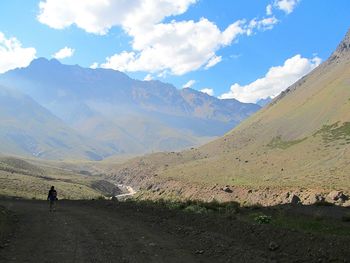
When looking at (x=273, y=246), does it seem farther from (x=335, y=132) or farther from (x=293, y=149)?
(x=335, y=132)

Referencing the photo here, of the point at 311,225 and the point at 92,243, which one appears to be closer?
the point at 92,243

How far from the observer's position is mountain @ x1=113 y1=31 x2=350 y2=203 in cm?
7791

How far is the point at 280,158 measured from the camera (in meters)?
118

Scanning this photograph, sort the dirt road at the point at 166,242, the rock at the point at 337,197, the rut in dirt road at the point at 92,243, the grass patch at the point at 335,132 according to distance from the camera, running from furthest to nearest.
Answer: the grass patch at the point at 335,132
the rock at the point at 337,197
the rut in dirt road at the point at 92,243
the dirt road at the point at 166,242

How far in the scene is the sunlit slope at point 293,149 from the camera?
90.2 m

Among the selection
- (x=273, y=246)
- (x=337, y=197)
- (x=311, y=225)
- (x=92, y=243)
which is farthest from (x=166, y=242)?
(x=337, y=197)

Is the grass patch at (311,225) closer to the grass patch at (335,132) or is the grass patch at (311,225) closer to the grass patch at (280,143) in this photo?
the grass patch at (335,132)

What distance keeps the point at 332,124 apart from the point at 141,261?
12844cm

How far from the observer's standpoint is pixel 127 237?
1823cm

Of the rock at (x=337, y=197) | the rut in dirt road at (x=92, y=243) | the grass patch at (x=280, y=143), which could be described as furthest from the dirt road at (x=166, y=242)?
the grass patch at (x=280, y=143)

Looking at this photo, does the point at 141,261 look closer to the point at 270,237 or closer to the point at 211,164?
the point at 270,237

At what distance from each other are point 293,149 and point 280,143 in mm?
19373

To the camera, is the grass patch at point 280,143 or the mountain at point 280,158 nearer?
the mountain at point 280,158

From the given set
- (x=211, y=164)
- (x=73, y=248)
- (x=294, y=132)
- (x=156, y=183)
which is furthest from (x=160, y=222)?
(x=294, y=132)
